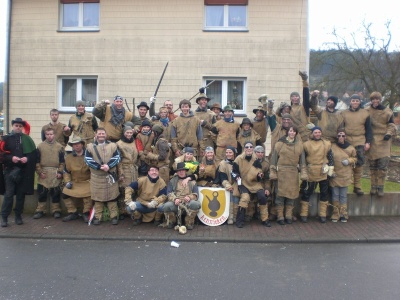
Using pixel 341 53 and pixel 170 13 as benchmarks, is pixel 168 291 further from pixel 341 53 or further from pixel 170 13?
pixel 341 53

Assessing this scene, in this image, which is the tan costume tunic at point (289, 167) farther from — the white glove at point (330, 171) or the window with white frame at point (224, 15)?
the window with white frame at point (224, 15)

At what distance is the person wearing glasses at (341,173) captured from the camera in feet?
26.2

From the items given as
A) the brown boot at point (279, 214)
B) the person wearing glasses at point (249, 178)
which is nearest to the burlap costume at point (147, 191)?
the person wearing glasses at point (249, 178)

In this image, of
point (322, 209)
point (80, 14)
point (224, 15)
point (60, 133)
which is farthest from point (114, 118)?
point (80, 14)

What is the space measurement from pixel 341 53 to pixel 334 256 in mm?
27226

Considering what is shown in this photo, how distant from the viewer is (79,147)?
26.5 ft

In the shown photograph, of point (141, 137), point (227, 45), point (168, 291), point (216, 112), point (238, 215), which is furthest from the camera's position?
point (227, 45)

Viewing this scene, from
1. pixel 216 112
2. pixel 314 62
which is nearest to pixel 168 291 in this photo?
pixel 216 112

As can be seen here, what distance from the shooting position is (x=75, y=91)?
14.6 m

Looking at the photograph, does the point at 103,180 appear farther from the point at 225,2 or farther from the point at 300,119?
the point at 225,2

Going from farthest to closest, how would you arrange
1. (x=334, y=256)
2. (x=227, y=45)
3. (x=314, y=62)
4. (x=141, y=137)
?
(x=314, y=62) → (x=227, y=45) → (x=141, y=137) → (x=334, y=256)

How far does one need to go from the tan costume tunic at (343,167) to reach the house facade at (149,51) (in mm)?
5895

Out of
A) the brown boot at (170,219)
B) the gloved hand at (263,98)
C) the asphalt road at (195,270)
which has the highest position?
the gloved hand at (263,98)

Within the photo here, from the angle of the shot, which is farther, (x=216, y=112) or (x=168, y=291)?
(x=216, y=112)
